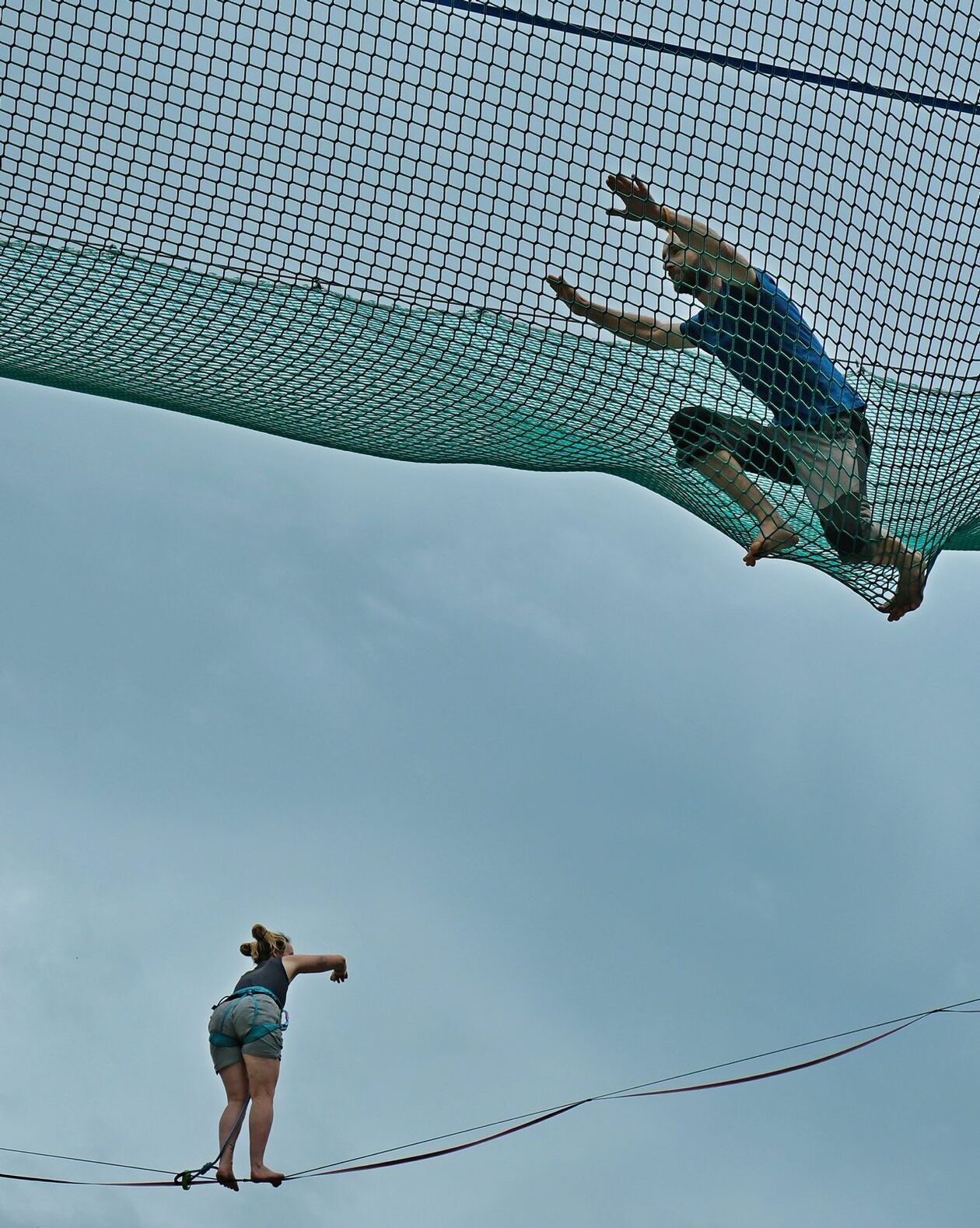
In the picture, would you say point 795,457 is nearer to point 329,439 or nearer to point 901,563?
point 901,563

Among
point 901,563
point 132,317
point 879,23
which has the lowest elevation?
point 901,563

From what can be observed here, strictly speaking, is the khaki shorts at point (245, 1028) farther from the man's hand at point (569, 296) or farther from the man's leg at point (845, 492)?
the man's hand at point (569, 296)

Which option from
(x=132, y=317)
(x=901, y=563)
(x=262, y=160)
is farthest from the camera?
(x=901, y=563)

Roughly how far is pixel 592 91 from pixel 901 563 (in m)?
1.71

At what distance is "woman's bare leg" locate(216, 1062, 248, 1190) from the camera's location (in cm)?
578

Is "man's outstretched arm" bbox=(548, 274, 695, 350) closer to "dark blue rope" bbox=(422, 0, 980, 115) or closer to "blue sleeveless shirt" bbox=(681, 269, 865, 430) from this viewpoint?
"blue sleeveless shirt" bbox=(681, 269, 865, 430)

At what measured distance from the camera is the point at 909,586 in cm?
521

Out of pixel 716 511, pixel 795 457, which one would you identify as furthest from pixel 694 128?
pixel 716 511

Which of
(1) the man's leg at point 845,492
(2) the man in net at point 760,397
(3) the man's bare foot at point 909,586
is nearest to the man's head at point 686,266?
(2) the man in net at point 760,397

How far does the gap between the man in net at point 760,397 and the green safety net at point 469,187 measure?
0.04 m

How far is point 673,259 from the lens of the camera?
4.53m

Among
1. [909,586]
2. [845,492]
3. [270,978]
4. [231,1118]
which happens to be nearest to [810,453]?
[845,492]

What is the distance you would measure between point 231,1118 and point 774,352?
329 cm

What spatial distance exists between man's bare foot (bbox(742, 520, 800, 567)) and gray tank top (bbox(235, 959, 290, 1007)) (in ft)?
7.90
